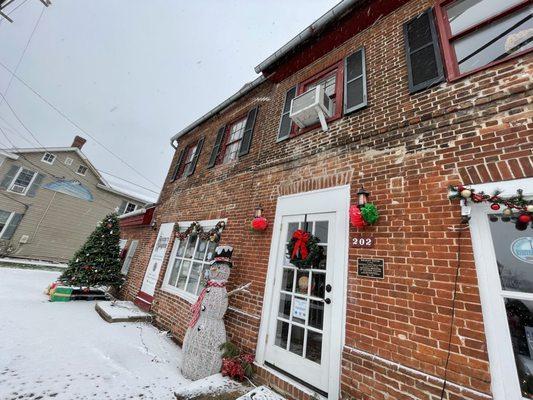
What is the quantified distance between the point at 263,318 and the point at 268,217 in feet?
5.56

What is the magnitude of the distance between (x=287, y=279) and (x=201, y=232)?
9.52 ft

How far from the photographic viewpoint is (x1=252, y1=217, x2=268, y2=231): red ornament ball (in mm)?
4219

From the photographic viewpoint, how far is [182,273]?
6090 millimetres

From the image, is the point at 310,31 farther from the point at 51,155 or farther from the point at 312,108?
the point at 51,155

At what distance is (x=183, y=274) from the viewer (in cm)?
604

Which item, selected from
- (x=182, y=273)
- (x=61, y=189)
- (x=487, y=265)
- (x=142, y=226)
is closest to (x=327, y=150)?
(x=487, y=265)

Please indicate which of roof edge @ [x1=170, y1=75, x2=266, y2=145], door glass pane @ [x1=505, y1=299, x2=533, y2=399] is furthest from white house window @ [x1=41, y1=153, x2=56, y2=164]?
door glass pane @ [x1=505, y1=299, x2=533, y2=399]

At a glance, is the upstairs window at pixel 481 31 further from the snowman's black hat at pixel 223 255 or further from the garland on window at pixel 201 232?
the garland on window at pixel 201 232

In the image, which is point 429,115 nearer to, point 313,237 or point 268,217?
point 313,237

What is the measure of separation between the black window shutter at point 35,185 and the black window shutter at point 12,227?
1.54 meters

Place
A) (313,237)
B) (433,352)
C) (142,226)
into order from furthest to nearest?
(142,226), (313,237), (433,352)

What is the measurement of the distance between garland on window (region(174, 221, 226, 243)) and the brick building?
212mm

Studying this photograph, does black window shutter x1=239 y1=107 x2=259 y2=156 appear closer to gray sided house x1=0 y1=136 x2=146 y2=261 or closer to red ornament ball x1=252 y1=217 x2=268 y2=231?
red ornament ball x1=252 y1=217 x2=268 y2=231

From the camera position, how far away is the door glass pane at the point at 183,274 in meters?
5.93
